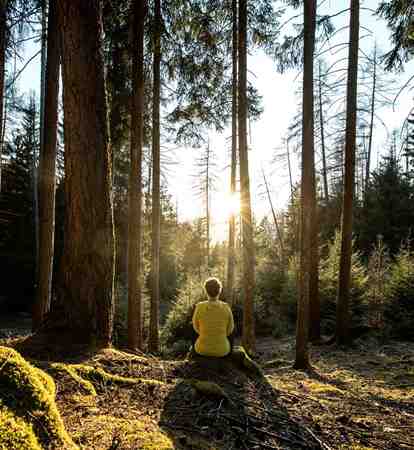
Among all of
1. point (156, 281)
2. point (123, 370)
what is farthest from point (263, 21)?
point (123, 370)

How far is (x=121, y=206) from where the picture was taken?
18828 mm

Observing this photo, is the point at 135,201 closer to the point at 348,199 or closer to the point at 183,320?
the point at 348,199

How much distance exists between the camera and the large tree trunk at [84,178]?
4383 mm

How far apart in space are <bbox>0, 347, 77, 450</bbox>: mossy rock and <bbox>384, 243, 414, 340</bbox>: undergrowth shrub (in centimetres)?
1115

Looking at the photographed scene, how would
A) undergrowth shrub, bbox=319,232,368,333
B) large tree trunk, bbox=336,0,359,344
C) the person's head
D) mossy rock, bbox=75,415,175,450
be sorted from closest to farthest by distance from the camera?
mossy rock, bbox=75,415,175,450
the person's head
large tree trunk, bbox=336,0,359,344
undergrowth shrub, bbox=319,232,368,333

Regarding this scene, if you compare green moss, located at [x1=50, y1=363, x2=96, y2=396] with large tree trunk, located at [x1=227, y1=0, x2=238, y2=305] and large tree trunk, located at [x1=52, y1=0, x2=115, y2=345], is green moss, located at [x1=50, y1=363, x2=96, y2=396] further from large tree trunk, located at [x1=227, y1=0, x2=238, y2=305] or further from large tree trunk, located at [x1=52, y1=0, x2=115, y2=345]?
large tree trunk, located at [x1=227, y1=0, x2=238, y2=305]

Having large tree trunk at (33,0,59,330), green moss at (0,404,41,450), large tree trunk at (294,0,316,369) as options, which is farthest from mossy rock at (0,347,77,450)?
large tree trunk at (33,0,59,330)

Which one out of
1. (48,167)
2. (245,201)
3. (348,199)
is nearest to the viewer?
(48,167)

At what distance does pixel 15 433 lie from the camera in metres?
1.47

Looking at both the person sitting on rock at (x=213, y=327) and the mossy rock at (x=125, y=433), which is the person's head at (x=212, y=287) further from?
the mossy rock at (x=125, y=433)

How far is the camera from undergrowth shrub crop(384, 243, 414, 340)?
34.0 feet

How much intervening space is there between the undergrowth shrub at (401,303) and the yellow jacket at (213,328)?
8.31m

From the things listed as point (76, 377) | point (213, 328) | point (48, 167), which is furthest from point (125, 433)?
point (48, 167)

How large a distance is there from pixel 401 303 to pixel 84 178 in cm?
1048
